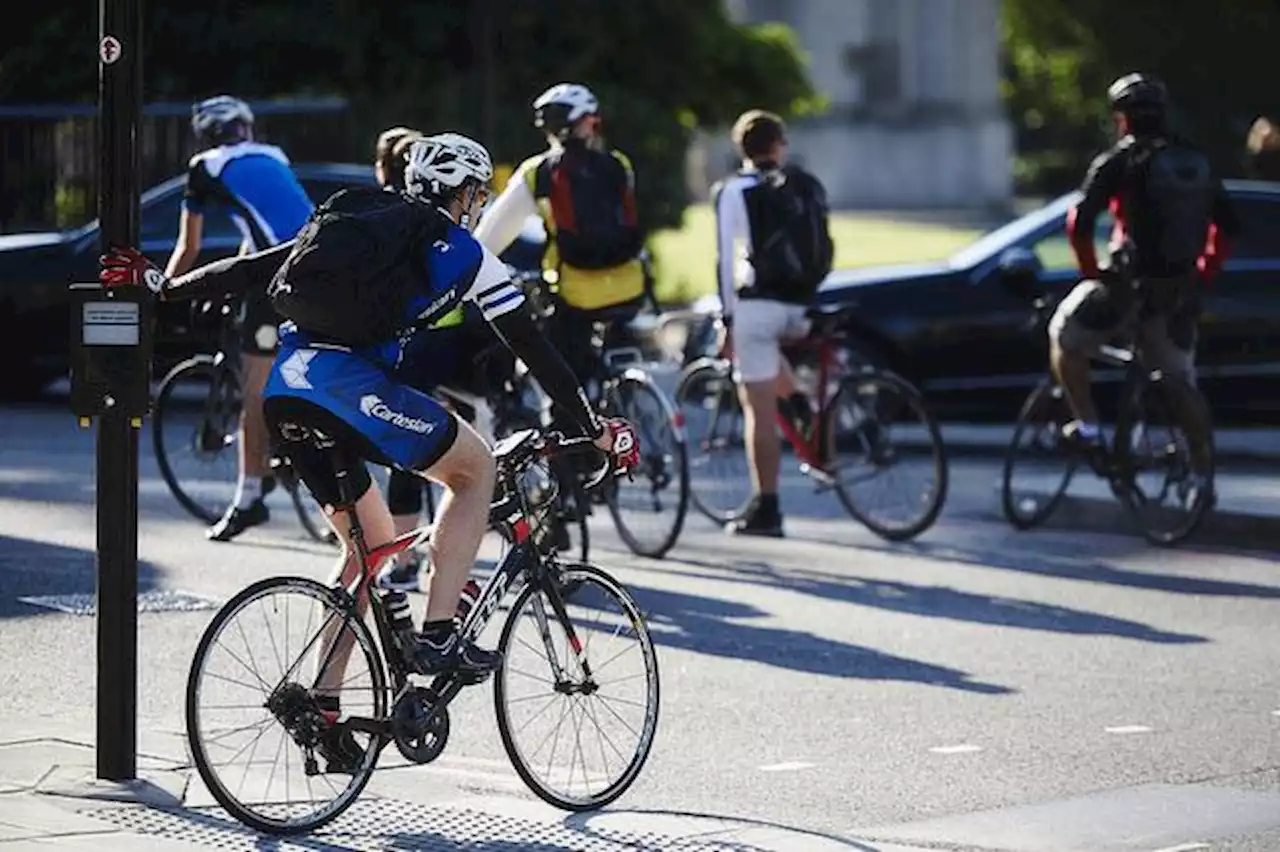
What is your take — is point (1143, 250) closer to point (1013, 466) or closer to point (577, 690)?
point (1013, 466)

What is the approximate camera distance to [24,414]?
18.8m

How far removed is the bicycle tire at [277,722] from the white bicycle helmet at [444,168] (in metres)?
1.04

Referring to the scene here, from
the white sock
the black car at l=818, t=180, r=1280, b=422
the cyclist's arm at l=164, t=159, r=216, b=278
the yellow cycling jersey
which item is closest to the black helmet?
the yellow cycling jersey

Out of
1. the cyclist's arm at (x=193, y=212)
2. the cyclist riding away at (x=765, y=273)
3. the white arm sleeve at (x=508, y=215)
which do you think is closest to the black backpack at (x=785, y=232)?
the cyclist riding away at (x=765, y=273)

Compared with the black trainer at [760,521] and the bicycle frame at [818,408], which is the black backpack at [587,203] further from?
the black trainer at [760,521]

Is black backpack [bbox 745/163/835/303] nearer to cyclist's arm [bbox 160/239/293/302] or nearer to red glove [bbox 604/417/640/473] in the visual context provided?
cyclist's arm [bbox 160/239/293/302]

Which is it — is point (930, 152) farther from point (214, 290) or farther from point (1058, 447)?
point (214, 290)

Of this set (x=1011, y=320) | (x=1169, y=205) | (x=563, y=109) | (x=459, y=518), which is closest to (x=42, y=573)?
(x=563, y=109)

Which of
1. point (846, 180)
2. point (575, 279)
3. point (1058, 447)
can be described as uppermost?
point (575, 279)

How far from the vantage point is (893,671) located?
10500mm

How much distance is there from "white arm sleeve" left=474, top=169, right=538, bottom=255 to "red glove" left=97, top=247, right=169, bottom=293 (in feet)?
14.5

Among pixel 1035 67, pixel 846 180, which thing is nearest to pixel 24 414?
pixel 1035 67

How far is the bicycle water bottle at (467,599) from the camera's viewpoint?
7.84 m

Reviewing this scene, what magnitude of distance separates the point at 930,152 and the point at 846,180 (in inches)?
80.1
